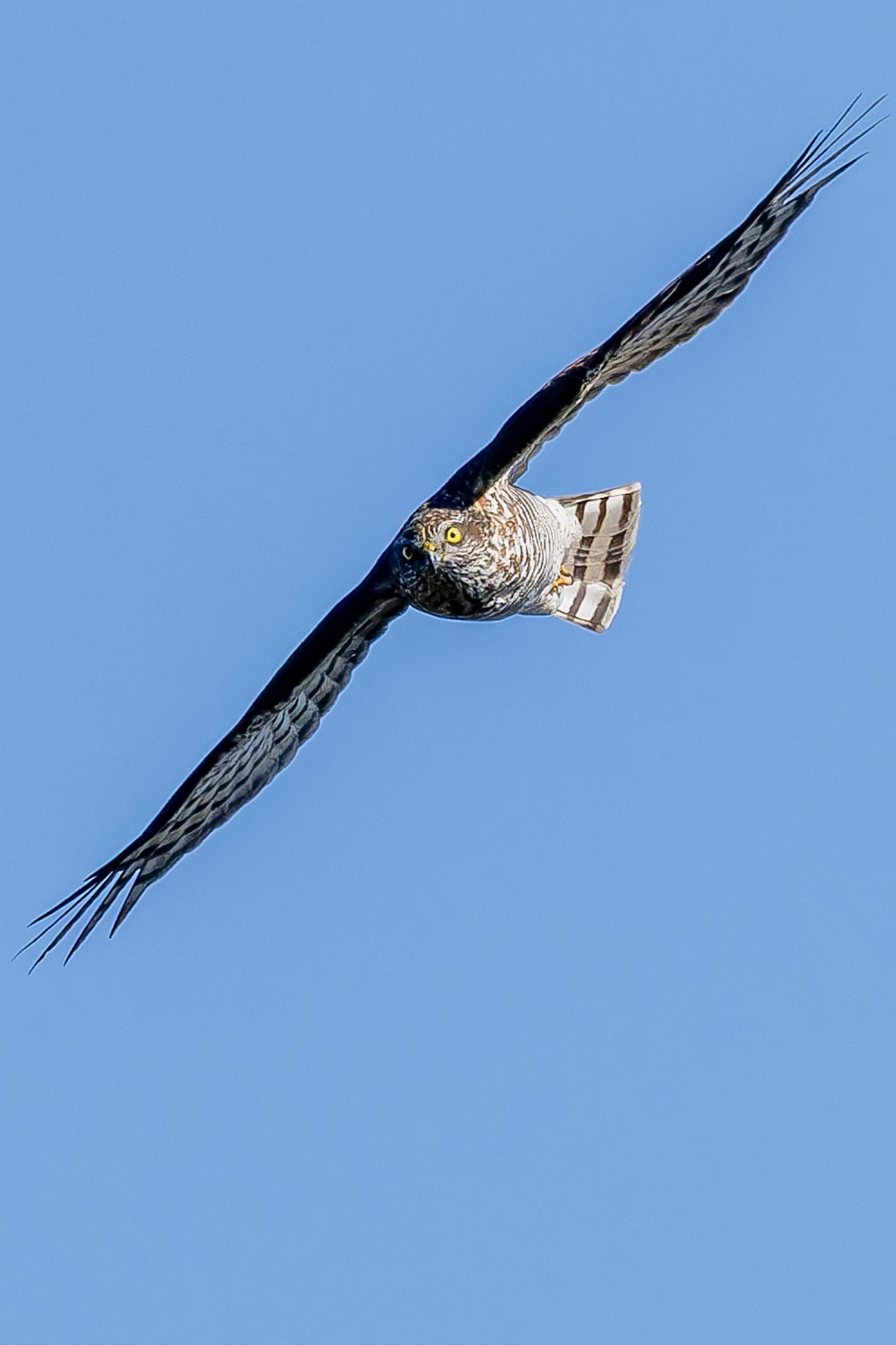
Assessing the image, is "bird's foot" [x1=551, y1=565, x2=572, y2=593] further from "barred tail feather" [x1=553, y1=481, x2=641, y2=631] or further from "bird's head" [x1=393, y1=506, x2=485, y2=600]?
"bird's head" [x1=393, y1=506, x2=485, y2=600]

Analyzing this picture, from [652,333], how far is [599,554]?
6.04 ft

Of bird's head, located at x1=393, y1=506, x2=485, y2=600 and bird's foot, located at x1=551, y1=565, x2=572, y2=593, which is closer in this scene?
bird's head, located at x1=393, y1=506, x2=485, y2=600

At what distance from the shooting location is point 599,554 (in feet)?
45.1

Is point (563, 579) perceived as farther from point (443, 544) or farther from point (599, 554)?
point (443, 544)

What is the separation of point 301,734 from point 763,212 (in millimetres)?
3810

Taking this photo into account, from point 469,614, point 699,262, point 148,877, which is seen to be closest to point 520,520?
point 469,614

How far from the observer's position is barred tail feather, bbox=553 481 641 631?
13.7 m

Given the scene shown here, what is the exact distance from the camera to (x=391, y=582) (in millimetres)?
12789

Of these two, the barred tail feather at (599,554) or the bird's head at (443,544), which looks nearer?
the bird's head at (443,544)

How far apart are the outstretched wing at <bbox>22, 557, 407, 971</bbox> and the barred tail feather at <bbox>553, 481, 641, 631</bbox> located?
1.07 meters

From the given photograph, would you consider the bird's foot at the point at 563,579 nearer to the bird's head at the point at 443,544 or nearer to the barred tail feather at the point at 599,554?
the barred tail feather at the point at 599,554

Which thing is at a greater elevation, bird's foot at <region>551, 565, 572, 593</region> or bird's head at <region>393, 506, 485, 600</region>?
bird's foot at <region>551, 565, 572, 593</region>

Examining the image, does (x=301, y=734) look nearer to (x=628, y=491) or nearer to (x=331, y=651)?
(x=331, y=651)

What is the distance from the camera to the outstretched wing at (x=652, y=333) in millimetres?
11453
